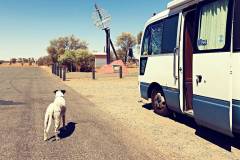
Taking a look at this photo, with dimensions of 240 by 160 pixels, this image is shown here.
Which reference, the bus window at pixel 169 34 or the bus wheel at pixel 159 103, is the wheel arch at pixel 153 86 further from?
the bus window at pixel 169 34

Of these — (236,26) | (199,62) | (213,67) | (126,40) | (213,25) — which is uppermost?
(126,40)

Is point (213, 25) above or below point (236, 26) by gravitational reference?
above

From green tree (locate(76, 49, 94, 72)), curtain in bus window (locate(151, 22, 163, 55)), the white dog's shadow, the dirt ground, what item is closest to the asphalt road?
the white dog's shadow

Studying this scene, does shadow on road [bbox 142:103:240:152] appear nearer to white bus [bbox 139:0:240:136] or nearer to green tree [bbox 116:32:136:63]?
white bus [bbox 139:0:240:136]

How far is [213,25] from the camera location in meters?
5.43

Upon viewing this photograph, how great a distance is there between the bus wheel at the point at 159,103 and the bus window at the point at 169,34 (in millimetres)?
1337

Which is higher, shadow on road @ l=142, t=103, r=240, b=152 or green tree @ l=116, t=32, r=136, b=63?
green tree @ l=116, t=32, r=136, b=63

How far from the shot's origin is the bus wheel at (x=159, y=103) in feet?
26.5

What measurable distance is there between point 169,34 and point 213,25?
6.98 feet

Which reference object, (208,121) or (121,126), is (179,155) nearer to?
(208,121)

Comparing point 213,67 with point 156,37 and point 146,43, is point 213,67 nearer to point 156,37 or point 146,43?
point 156,37

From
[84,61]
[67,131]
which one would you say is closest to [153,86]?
[67,131]

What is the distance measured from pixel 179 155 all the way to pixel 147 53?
4.43 meters

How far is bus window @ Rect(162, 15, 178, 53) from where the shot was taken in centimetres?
719
